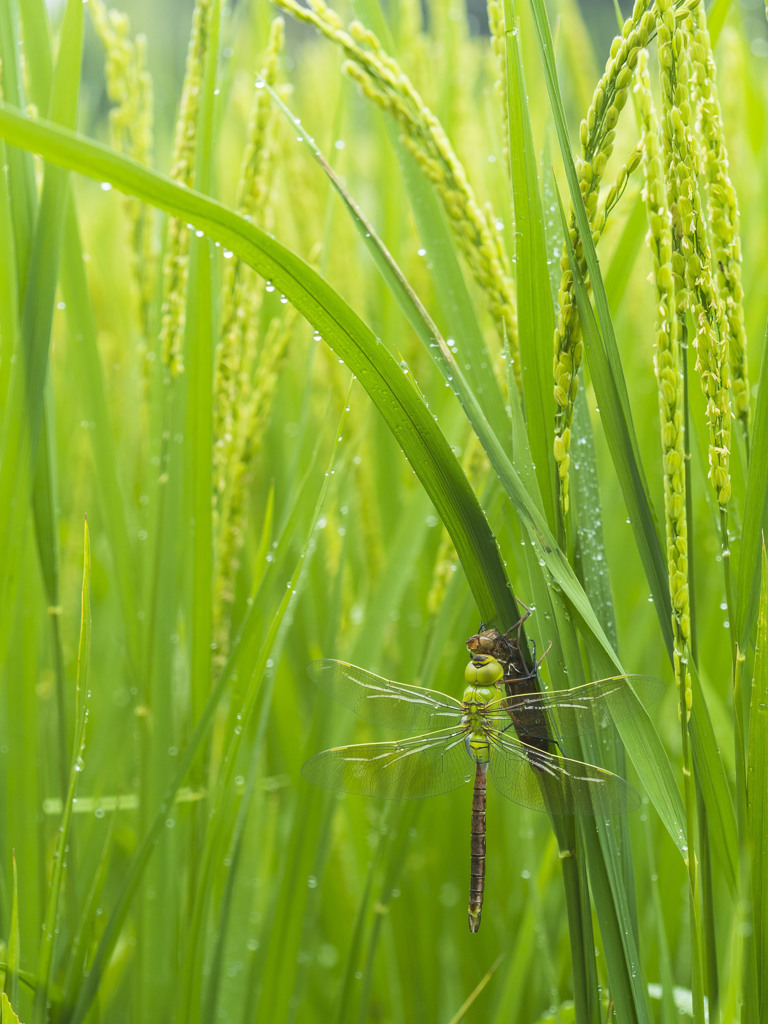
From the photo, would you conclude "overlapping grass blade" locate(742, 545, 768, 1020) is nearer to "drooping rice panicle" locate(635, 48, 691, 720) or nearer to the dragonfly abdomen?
"drooping rice panicle" locate(635, 48, 691, 720)

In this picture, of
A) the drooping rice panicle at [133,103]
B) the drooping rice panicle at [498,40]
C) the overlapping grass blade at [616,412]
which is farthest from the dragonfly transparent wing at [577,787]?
the drooping rice panicle at [133,103]

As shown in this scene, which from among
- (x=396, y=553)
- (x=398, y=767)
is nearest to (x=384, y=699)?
(x=398, y=767)

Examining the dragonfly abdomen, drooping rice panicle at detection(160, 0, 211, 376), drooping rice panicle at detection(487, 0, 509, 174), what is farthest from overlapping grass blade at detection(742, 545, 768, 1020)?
drooping rice panicle at detection(160, 0, 211, 376)

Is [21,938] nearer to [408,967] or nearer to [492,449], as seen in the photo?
[408,967]

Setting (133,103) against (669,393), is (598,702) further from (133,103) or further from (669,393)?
Answer: (133,103)

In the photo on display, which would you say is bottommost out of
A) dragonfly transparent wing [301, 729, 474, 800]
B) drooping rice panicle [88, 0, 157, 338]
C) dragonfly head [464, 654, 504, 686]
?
dragonfly transparent wing [301, 729, 474, 800]

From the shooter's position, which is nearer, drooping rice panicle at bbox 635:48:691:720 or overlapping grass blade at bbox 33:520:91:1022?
drooping rice panicle at bbox 635:48:691:720

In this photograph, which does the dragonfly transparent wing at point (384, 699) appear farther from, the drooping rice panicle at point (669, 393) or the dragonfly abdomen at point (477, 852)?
the drooping rice panicle at point (669, 393)

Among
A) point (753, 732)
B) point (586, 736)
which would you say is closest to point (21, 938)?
point (586, 736)
